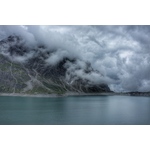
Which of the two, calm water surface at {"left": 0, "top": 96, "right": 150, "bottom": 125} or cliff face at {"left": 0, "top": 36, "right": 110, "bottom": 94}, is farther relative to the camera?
cliff face at {"left": 0, "top": 36, "right": 110, "bottom": 94}

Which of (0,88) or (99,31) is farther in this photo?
(0,88)

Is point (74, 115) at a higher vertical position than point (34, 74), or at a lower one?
lower

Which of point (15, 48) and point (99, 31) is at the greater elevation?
point (15, 48)

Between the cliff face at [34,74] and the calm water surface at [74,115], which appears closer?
the calm water surface at [74,115]

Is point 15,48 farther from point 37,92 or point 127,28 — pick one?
point 127,28

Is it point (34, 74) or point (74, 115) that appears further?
point (34, 74)

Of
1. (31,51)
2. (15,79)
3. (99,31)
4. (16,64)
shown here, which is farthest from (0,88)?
(99,31)

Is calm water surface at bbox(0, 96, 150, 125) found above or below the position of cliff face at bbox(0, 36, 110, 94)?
below

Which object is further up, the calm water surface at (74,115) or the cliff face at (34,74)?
the cliff face at (34,74)
